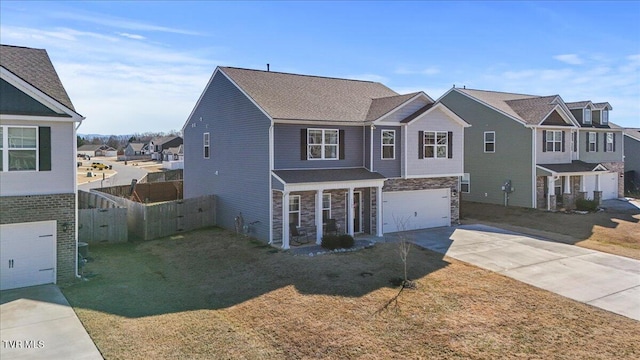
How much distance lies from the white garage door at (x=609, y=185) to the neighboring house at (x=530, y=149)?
0.17m

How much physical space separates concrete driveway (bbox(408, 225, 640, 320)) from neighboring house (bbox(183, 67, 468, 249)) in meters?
2.33

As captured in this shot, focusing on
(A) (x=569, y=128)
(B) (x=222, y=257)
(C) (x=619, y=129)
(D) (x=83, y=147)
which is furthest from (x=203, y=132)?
(D) (x=83, y=147)

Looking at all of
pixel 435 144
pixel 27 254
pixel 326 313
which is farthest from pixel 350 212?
pixel 27 254

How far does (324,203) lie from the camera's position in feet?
62.4

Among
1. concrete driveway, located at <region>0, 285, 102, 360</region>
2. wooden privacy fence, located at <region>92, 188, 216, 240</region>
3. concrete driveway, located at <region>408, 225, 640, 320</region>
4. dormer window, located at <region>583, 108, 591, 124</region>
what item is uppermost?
dormer window, located at <region>583, 108, 591, 124</region>

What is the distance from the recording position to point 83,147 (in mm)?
128125

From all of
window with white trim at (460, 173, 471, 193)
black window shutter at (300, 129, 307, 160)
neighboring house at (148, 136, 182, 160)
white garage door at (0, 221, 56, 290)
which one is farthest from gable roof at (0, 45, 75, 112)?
neighboring house at (148, 136, 182, 160)

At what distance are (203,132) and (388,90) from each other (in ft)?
35.9

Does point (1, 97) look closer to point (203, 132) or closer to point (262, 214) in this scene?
point (262, 214)

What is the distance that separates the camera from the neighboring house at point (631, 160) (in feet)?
133

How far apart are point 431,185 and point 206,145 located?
39.2 ft

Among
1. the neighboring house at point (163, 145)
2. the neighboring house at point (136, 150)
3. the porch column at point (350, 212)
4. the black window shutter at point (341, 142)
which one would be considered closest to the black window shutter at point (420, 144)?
the black window shutter at point (341, 142)

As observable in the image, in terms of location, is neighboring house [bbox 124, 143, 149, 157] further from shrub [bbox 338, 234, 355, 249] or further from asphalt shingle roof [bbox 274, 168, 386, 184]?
shrub [bbox 338, 234, 355, 249]

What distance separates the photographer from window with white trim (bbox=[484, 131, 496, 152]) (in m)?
30.0
